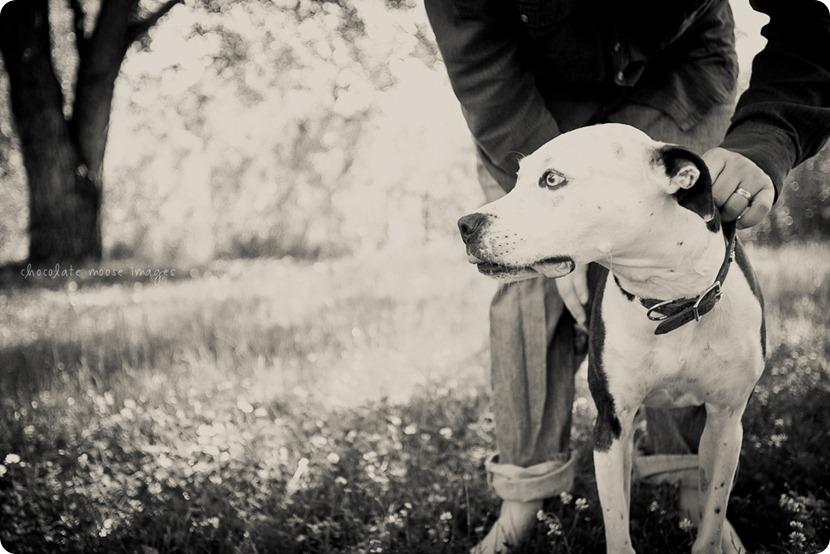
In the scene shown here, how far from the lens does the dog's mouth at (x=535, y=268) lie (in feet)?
→ 7.07

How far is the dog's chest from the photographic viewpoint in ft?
7.51

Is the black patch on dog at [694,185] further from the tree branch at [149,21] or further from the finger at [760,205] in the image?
the tree branch at [149,21]

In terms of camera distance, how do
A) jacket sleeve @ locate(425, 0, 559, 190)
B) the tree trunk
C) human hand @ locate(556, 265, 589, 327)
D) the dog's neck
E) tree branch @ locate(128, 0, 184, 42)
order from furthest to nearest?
tree branch @ locate(128, 0, 184, 42), the tree trunk, human hand @ locate(556, 265, 589, 327), jacket sleeve @ locate(425, 0, 559, 190), the dog's neck

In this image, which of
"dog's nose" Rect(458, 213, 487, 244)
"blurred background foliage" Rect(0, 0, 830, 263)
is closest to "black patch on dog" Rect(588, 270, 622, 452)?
"dog's nose" Rect(458, 213, 487, 244)

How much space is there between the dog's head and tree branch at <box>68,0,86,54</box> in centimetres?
796

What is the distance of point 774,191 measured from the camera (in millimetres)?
2230

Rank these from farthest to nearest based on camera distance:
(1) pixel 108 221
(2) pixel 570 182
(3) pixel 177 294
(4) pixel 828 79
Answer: (1) pixel 108 221
(3) pixel 177 294
(4) pixel 828 79
(2) pixel 570 182

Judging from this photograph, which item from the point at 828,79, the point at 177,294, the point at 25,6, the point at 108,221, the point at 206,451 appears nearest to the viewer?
the point at 828,79

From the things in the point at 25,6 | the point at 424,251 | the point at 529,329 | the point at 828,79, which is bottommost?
the point at 424,251

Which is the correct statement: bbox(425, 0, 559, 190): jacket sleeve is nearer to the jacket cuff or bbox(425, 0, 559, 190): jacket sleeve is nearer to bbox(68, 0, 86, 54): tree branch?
the jacket cuff

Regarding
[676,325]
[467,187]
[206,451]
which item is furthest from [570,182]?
[467,187]

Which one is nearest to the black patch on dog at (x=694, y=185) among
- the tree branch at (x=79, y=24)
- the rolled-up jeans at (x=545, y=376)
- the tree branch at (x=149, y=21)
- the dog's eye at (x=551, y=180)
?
the dog's eye at (x=551, y=180)

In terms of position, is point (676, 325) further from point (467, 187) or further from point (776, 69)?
point (467, 187)

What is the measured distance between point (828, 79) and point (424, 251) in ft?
22.4
